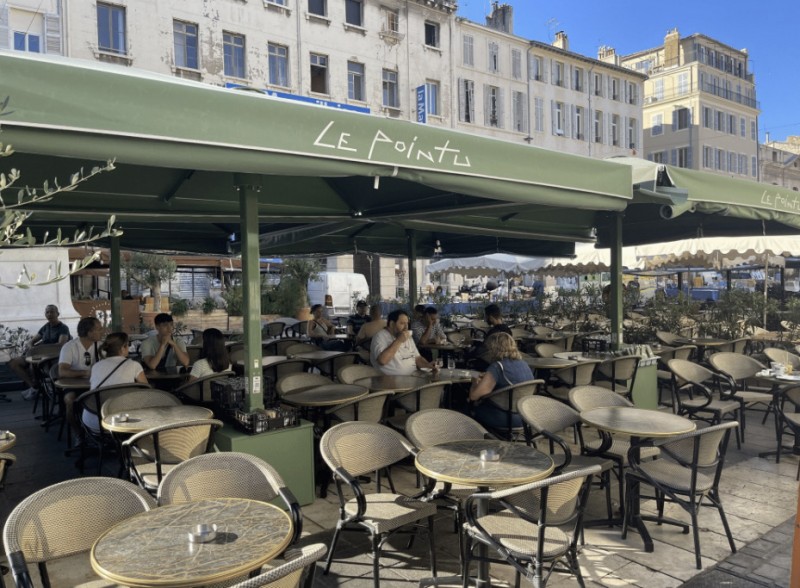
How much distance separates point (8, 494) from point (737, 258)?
13772 millimetres

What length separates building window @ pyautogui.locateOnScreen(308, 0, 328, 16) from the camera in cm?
2430

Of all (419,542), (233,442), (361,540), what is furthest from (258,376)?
(419,542)

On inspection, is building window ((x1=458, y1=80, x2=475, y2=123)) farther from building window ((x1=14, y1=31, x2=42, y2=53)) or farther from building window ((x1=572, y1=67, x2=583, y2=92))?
building window ((x1=14, y1=31, x2=42, y2=53))

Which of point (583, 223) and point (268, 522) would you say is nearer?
point (268, 522)

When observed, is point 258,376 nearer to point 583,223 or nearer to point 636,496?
point 636,496

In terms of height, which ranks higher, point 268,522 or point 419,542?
point 268,522

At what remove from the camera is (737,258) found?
13180mm

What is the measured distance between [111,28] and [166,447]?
2055 centimetres

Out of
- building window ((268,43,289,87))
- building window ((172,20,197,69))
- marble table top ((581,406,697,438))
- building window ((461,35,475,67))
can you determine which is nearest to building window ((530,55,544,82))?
building window ((461,35,475,67))

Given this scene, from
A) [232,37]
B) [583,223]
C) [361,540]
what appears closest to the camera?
[361,540]

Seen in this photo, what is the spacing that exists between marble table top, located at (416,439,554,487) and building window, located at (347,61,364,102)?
23.7 m

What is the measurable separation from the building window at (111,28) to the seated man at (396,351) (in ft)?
61.0

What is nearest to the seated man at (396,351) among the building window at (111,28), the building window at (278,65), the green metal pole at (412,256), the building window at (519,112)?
the green metal pole at (412,256)

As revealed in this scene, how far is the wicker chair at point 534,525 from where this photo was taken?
2.73m
